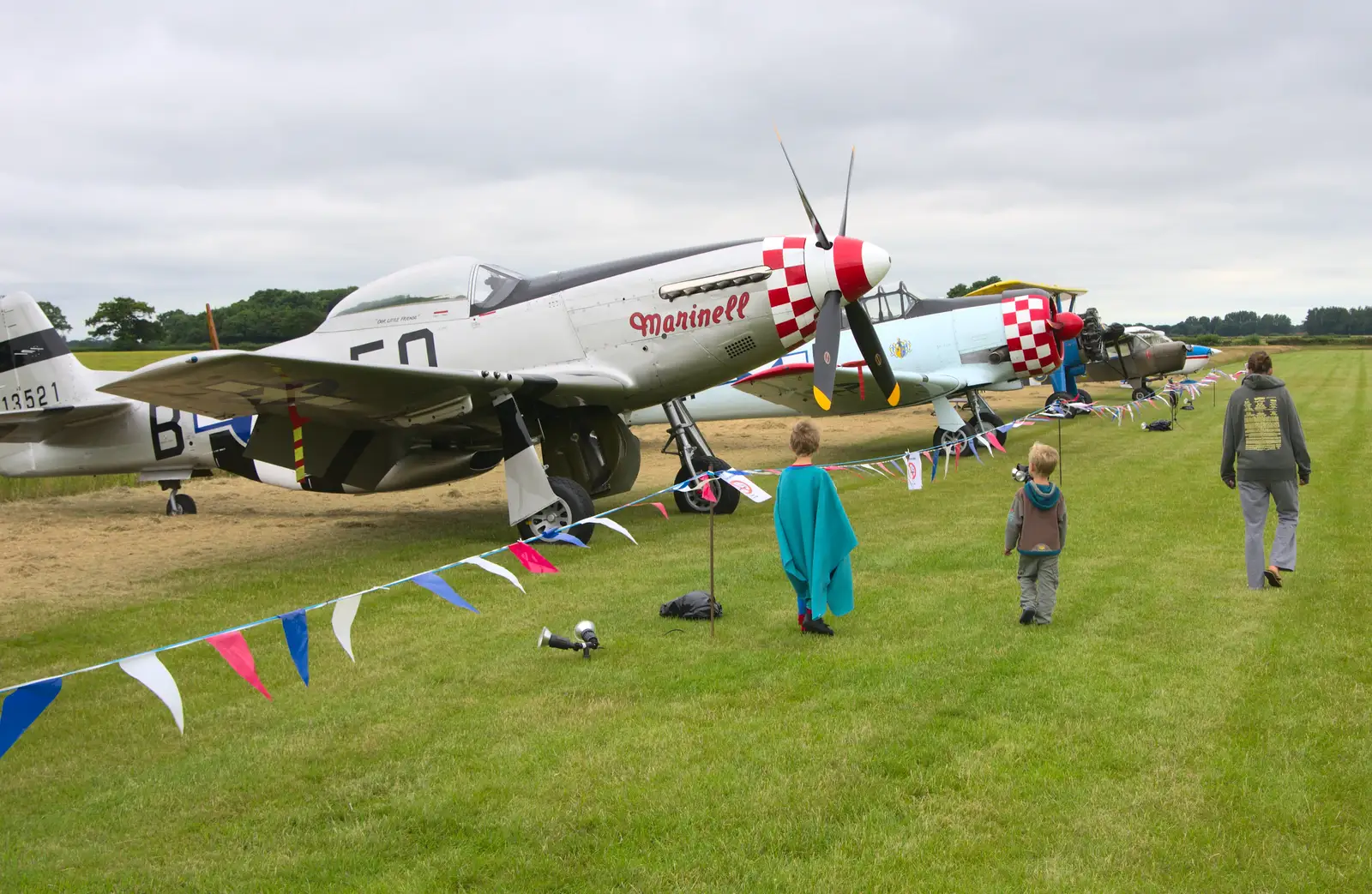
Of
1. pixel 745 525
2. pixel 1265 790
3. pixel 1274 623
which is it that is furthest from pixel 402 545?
pixel 1265 790

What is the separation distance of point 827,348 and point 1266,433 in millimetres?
3516

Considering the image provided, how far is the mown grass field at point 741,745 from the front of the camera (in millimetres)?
3369

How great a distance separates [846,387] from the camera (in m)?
17.4

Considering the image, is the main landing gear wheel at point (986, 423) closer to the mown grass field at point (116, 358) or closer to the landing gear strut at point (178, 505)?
the landing gear strut at point (178, 505)

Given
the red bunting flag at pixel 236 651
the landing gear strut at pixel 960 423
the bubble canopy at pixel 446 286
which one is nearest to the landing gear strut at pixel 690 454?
the bubble canopy at pixel 446 286

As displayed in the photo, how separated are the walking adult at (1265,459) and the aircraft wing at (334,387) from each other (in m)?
5.39

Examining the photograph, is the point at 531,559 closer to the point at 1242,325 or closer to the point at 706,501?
the point at 706,501

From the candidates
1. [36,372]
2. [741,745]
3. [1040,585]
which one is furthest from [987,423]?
[741,745]

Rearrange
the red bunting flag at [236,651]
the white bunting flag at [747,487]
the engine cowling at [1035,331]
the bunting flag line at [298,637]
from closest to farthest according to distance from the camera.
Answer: the red bunting flag at [236,651] < the bunting flag line at [298,637] < the white bunting flag at [747,487] < the engine cowling at [1035,331]

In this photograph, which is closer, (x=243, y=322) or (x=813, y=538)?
(x=813, y=538)

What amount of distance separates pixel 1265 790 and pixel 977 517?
6.67m

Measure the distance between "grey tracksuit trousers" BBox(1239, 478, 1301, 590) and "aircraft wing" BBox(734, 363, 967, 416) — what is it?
9.00 metres

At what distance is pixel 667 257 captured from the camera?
9.95m

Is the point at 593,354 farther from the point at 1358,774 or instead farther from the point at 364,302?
the point at 1358,774
